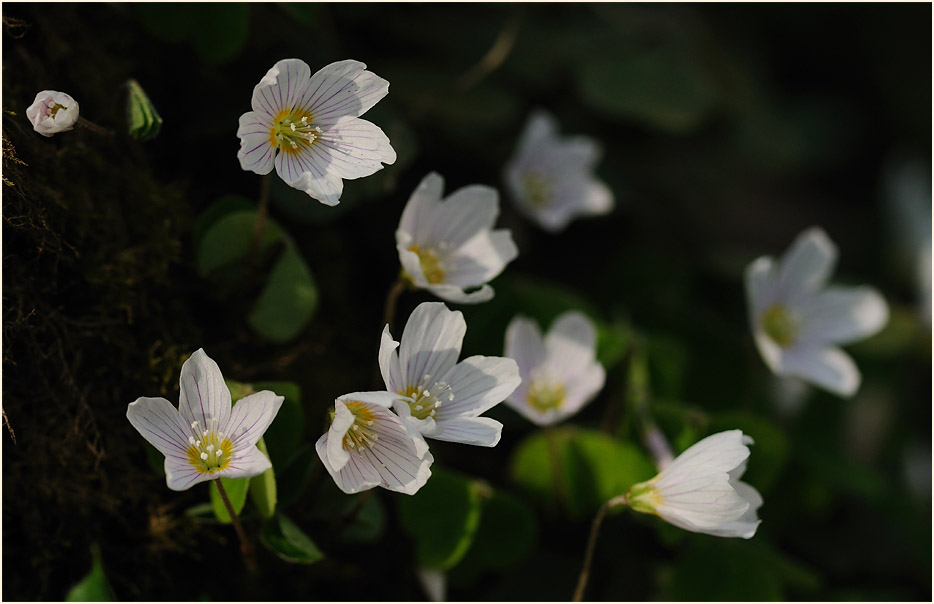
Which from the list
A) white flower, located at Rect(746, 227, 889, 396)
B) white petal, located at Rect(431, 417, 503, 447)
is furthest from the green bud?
white flower, located at Rect(746, 227, 889, 396)

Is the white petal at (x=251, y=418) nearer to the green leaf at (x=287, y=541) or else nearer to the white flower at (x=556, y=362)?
the green leaf at (x=287, y=541)

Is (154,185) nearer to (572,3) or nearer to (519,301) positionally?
(519,301)

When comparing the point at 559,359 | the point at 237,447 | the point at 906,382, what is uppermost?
the point at 237,447

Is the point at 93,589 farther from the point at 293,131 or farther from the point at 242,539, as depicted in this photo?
the point at 293,131

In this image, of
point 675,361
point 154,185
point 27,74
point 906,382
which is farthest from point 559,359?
point 906,382

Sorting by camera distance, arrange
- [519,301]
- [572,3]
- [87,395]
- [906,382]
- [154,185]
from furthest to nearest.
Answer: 1. [572,3]
2. [906,382]
3. [519,301]
4. [154,185]
5. [87,395]

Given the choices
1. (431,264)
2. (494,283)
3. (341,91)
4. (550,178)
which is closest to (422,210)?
(431,264)

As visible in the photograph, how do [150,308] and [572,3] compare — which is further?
[572,3]
